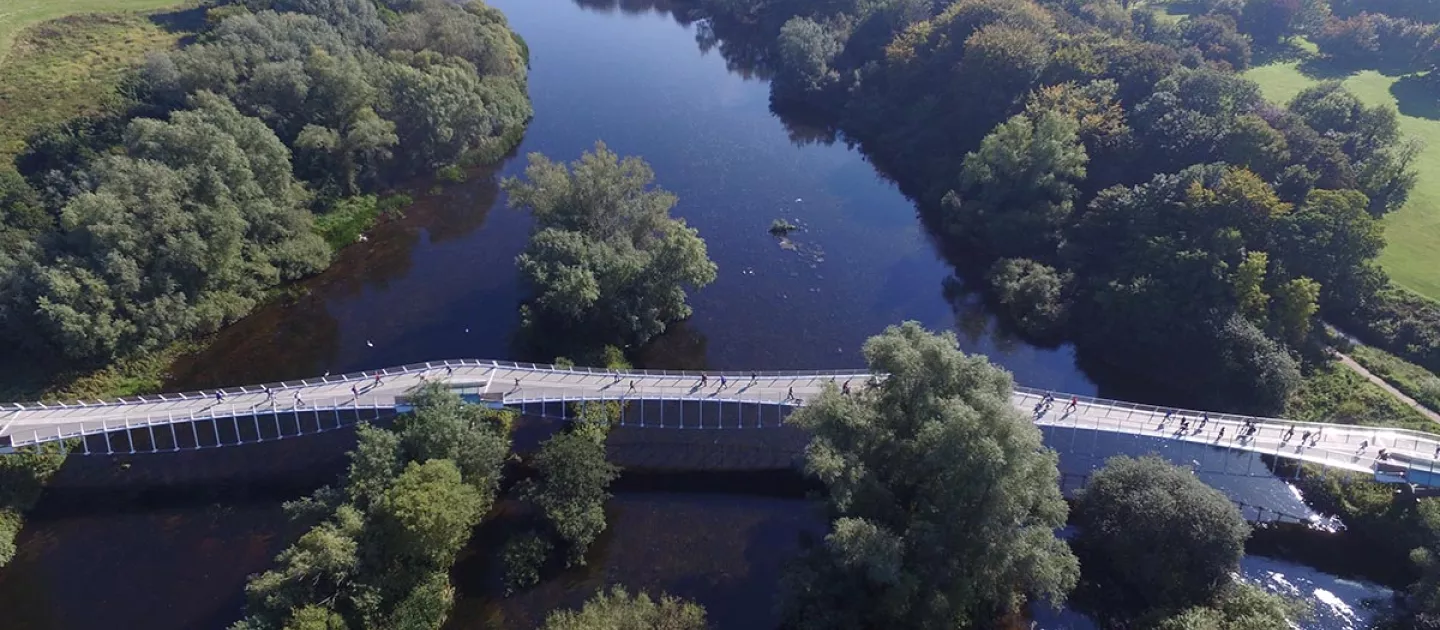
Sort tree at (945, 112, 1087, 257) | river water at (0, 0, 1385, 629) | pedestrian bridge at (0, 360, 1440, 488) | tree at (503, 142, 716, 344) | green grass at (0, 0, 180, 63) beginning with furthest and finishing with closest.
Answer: green grass at (0, 0, 180, 63) < tree at (945, 112, 1087, 257) < tree at (503, 142, 716, 344) < pedestrian bridge at (0, 360, 1440, 488) < river water at (0, 0, 1385, 629)

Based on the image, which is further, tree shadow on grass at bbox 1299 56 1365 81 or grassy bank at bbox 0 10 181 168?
tree shadow on grass at bbox 1299 56 1365 81

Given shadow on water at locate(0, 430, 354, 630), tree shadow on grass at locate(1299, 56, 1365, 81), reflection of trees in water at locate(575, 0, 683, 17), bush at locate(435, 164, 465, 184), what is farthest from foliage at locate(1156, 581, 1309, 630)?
reflection of trees in water at locate(575, 0, 683, 17)

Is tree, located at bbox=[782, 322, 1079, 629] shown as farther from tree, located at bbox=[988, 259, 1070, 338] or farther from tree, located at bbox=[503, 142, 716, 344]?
tree, located at bbox=[988, 259, 1070, 338]

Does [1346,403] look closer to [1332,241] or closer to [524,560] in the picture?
[1332,241]

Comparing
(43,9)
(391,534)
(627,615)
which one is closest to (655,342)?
(391,534)

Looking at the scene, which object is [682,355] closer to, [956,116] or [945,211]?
[945,211]

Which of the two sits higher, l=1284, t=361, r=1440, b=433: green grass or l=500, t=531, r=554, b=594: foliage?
l=1284, t=361, r=1440, b=433: green grass

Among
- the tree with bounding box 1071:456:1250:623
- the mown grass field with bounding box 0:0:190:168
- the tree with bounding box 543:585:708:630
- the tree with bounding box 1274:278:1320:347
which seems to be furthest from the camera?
the mown grass field with bounding box 0:0:190:168
